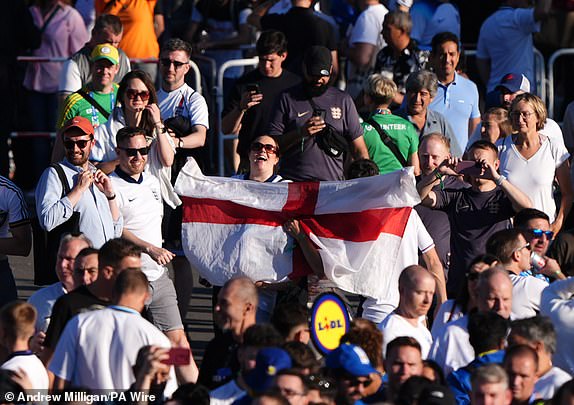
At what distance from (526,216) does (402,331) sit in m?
1.67

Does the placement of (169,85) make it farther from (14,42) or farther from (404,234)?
(14,42)

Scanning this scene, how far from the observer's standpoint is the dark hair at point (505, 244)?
9320 mm

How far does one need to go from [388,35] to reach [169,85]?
2.76 metres

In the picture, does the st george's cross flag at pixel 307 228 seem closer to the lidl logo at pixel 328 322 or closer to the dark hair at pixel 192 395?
the lidl logo at pixel 328 322

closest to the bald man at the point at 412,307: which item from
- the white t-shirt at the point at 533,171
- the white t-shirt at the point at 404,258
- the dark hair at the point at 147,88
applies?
the white t-shirt at the point at 404,258

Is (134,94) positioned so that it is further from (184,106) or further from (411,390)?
(411,390)

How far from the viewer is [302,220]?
10.3m

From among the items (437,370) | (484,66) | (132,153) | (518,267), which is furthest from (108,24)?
(437,370)

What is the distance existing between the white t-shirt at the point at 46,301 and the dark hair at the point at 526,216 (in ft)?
10.1

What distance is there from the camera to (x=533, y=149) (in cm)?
1131

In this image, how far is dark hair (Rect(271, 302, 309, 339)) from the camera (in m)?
8.30

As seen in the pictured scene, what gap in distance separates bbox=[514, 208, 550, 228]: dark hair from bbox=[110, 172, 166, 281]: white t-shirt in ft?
8.07

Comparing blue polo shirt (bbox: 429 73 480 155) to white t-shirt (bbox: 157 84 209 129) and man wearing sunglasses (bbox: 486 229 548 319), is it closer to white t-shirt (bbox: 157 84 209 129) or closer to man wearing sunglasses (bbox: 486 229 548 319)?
white t-shirt (bbox: 157 84 209 129)

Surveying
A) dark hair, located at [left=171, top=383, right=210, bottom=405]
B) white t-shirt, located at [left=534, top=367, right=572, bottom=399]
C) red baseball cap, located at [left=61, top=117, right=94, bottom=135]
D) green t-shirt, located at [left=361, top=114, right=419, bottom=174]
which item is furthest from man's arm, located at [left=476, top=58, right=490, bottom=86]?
dark hair, located at [left=171, top=383, right=210, bottom=405]
